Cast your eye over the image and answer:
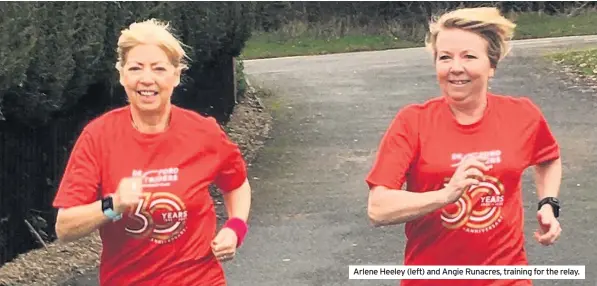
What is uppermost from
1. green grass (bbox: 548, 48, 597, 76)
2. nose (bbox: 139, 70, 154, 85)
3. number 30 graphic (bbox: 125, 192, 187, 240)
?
nose (bbox: 139, 70, 154, 85)

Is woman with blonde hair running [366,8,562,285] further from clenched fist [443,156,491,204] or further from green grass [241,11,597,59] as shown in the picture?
green grass [241,11,597,59]

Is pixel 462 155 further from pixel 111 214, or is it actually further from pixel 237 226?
pixel 111 214

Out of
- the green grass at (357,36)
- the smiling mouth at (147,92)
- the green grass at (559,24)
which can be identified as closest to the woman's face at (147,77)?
the smiling mouth at (147,92)

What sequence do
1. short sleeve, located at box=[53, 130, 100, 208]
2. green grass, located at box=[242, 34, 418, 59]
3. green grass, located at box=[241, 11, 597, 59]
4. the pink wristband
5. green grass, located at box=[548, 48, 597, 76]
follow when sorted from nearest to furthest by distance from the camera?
short sleeve, located at box=[53, 130, 100, 208]
the pink wristband
green grass, located at box=[241, 11, 597, 59]
green grass, located at box=[242, 34, 418, 59]
green grass, located at box=[548, 48, 597, 76]

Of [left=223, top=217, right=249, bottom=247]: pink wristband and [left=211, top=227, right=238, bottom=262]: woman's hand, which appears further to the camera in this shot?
[left=223, top=217, right=249, bottom=247]: pink wristband

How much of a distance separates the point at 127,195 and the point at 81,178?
0.24m

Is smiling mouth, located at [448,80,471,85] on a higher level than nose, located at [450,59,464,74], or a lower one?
lower

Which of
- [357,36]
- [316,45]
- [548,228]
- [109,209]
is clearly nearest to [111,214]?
[109,209]

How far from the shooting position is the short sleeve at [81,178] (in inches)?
121

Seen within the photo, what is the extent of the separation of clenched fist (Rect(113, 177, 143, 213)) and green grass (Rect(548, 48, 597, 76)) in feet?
36.9

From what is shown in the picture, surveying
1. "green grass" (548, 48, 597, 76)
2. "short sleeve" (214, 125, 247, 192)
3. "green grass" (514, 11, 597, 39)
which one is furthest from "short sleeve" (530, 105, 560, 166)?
"green grass" (548, 48, 597, 76)

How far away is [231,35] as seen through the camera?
32.6 ft

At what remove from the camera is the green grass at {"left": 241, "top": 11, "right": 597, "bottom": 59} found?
10797 millimetres

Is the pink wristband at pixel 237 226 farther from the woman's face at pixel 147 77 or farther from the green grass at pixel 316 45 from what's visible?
the green grass at pixel 316 45
